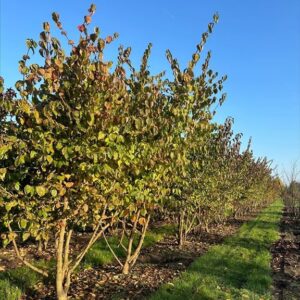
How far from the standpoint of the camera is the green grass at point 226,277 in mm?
6296

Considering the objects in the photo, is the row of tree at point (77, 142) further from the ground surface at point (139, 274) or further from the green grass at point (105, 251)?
the green grass at point (105, 251)

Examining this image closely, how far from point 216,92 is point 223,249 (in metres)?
6.46

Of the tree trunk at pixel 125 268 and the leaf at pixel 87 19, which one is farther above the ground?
the leaf at pixel 87 19

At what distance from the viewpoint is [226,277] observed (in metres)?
7.75

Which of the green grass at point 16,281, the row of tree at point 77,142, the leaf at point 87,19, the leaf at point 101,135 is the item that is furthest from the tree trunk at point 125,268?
the leaf at point 87,19

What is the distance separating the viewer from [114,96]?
442cm

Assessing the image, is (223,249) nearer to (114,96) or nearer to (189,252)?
(189,252)

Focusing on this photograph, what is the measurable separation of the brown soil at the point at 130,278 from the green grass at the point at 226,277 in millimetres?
321

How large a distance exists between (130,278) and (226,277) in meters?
1.98

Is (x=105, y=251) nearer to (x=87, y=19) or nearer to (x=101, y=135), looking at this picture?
(x=101, y=135)

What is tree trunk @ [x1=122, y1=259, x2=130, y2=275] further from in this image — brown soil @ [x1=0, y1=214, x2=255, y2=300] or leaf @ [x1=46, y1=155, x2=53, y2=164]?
leaf @ [x1=46, y1=155, x2=53, y2=164]

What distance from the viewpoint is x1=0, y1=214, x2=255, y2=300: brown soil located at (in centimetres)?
596

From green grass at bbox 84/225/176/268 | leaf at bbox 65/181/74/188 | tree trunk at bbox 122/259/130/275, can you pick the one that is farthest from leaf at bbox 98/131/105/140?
green grass at bbox 84/225/176/268

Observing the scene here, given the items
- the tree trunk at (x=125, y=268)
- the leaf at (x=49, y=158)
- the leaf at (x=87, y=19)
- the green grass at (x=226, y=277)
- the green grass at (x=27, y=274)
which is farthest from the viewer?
the tree trunk at (x=125, y=268)
